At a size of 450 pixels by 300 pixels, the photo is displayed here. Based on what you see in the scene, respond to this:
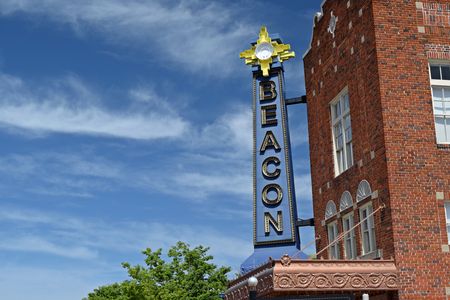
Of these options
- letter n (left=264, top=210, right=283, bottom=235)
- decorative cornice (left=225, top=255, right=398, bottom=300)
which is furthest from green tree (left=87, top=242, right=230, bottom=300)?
decorative cornice (left=225, top=255, right=398, bottom=300)

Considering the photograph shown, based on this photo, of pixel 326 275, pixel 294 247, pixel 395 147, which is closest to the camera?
pixel 326 275

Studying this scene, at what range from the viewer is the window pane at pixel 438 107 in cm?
2436

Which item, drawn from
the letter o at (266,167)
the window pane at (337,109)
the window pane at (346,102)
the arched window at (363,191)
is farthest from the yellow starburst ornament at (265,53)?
the arched window at (363,191)

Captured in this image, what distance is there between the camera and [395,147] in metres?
23.3

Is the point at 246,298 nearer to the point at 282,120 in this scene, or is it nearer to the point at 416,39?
the point at 416,39

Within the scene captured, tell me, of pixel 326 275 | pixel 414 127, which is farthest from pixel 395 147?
pixel 326 275

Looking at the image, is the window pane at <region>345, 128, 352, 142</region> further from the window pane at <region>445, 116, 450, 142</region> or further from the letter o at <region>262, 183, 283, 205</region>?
the letter o at <region>262, 183, 283, 205</region>

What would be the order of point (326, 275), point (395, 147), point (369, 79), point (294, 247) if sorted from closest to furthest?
point (326, 275), point (395, 147), point (369, 79), point (294, 247)

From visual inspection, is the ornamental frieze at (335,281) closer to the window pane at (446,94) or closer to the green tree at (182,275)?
the window pane at (446,94)

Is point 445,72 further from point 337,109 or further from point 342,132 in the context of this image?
point 337,109

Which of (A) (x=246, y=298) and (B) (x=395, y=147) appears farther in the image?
(A) (x=246, y=298)

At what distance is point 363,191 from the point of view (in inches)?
990

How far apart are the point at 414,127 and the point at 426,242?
149 inches

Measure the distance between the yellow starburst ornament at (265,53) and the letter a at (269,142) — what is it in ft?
10.8
